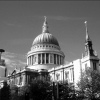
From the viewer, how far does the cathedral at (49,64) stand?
73812 millimetres

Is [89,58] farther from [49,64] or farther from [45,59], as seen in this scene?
[45,59]

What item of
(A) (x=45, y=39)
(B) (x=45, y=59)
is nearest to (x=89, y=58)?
(B) (x=45, y=59)

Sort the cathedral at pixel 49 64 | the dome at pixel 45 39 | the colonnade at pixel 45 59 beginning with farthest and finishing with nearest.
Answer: the dome at pixel 45 39
the colonnade at pixel 45 59
the cathedral at pixel 49 64

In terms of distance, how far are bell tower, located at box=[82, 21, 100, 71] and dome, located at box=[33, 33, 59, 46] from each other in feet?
130

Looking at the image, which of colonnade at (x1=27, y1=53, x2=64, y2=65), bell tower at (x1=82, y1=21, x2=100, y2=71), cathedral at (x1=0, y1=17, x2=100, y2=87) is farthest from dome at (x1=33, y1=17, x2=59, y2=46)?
bell tower at (x1=82, y1=21, x2=100, y2=71)

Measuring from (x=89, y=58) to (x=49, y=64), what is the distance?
3709 centimetres

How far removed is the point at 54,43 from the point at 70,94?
60.6 metres

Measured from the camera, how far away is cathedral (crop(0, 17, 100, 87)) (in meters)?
73.8

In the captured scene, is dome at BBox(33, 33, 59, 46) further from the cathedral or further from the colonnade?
the colonnade

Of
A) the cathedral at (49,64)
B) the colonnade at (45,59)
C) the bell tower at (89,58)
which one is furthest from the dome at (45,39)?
the bell tower at (89,58)

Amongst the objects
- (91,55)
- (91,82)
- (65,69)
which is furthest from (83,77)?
(65,69)

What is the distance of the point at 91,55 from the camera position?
236 ft

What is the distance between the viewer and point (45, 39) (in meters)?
114

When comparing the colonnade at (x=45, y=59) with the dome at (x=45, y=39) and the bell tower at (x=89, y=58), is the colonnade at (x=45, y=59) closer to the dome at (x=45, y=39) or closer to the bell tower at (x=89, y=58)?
the dome at (x=45, y=39)
